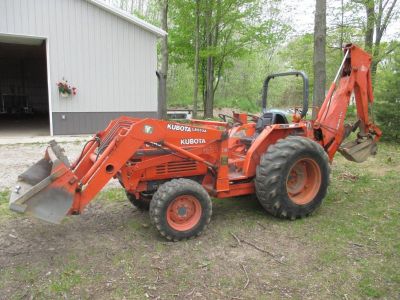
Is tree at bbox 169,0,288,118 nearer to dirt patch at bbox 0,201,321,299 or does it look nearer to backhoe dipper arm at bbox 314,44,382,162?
backhoe dipper arm at bbox 314,44,382,162

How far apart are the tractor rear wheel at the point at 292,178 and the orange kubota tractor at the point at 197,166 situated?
0.04ft

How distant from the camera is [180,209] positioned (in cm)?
397

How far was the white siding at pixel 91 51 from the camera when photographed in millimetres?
11469

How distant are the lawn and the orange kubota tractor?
12.9 inches

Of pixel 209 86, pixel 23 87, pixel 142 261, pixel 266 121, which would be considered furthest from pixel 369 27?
pixel 23 87

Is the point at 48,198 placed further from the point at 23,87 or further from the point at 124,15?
the point at 23,87

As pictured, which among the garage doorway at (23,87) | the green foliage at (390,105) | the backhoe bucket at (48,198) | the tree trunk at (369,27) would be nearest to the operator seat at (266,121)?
the backhoe bucket at (48,198)

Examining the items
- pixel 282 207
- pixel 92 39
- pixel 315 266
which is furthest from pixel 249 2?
pixel 315 266

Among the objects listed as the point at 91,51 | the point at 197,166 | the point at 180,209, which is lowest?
the point at 180,209

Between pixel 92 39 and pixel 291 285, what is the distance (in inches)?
443

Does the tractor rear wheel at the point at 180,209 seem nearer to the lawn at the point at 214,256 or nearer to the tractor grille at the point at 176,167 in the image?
the lawn at the point at 214,256

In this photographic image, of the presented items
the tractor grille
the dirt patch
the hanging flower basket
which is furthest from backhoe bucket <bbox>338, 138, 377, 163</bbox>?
the hanging flower basket

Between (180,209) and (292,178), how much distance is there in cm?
170

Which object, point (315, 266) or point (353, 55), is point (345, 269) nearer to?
point (315, 266)
